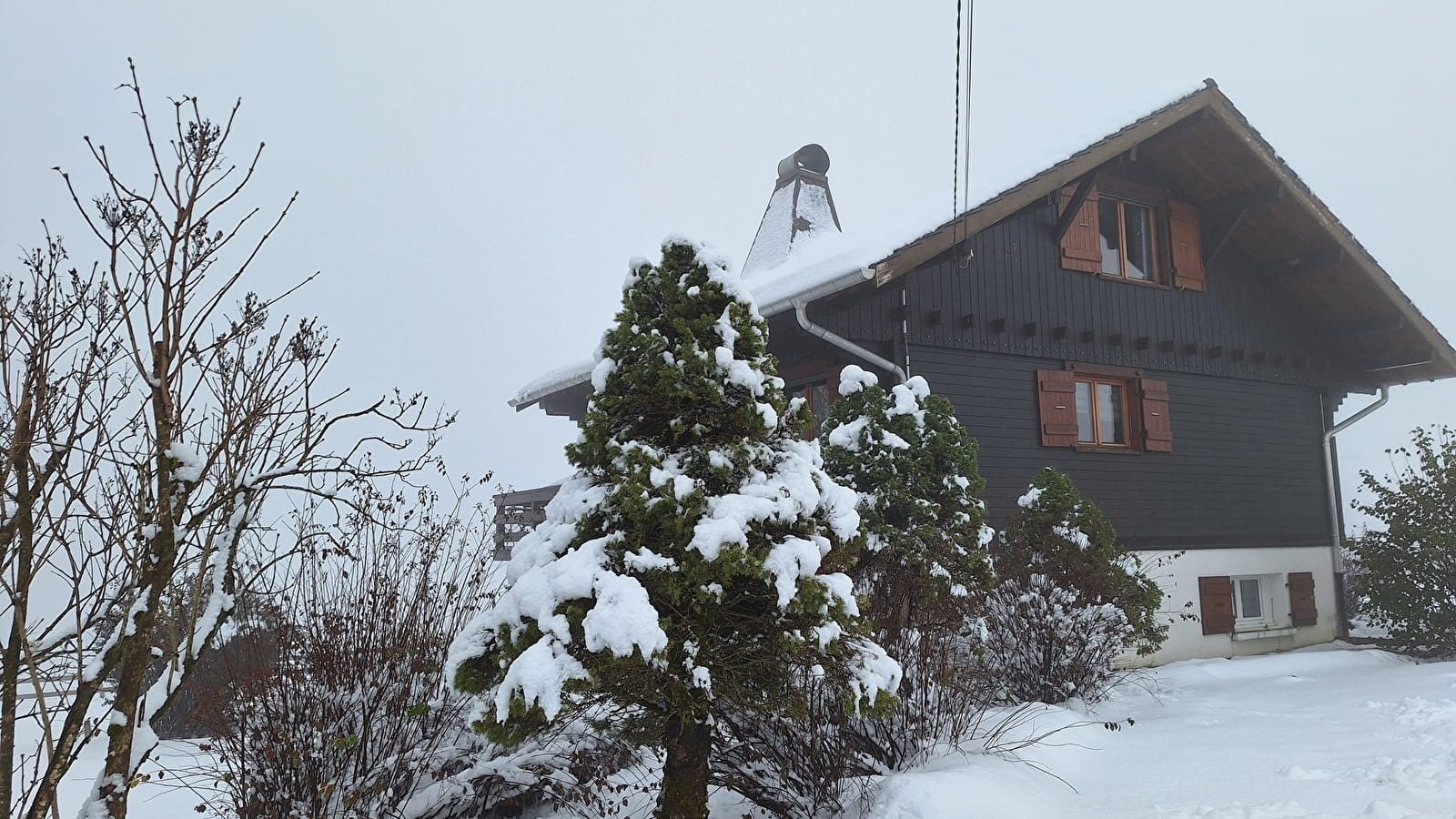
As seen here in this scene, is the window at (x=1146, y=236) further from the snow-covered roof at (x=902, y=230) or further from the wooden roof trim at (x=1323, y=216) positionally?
the snow-covered roof at (x=902, y=230)

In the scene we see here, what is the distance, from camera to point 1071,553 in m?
7.86

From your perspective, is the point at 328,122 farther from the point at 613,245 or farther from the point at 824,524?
the point at 824,524

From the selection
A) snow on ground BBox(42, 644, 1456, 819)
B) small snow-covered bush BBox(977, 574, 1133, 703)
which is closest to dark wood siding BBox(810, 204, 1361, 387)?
small snow-covered bush BBox(977, 574, 1133, 703)

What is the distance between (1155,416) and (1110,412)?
A: 496 millimetres

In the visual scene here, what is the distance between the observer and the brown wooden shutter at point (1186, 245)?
1203 cm

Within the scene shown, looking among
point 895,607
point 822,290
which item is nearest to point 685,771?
point 895,607

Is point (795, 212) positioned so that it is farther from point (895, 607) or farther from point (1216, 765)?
point (1216, 765)

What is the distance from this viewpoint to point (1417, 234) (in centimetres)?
10362

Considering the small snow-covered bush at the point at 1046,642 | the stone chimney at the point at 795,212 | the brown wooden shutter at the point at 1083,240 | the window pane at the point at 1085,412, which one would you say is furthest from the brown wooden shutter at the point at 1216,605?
the stone chimney at the point at 795,212

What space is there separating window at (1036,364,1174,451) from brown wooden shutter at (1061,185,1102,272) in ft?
3.74

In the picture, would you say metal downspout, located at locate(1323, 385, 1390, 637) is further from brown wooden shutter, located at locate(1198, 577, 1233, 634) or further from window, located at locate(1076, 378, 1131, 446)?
window, located at locate(1076, 378, 1131, 446)

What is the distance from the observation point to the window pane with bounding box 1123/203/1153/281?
12008 mm

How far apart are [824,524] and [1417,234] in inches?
4851

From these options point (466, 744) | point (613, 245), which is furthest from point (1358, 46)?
point (466, 744)
